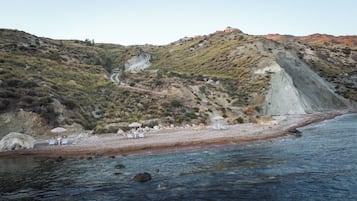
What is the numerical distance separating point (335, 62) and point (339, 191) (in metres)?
168

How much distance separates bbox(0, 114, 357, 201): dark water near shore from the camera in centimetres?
2384

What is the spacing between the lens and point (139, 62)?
527 ft

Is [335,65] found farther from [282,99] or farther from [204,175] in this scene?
[204,175]

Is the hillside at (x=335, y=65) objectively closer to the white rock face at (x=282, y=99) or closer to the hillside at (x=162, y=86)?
the hillside at (x=162, y=86)

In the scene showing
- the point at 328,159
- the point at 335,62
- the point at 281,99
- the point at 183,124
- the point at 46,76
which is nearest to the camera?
the point at 328,159

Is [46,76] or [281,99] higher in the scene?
[46,76]

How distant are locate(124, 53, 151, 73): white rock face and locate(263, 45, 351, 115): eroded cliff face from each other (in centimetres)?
5234

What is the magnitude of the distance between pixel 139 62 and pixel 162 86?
219ft

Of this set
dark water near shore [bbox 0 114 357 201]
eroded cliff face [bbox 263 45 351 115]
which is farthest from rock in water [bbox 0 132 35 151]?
eroded cliff face [bbox 263 45 351 115]

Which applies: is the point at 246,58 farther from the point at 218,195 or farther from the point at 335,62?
the point at 218,195

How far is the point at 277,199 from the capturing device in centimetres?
2184

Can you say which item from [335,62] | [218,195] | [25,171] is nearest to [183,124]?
[25,171]

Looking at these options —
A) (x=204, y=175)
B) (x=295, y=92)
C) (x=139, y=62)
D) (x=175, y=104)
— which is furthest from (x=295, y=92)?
(x=204, y=175)

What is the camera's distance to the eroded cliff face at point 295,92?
99188mm
